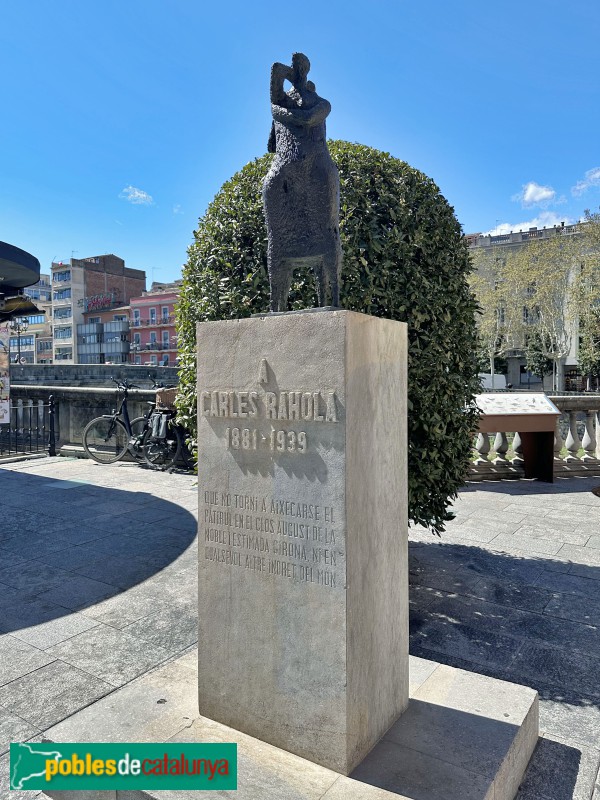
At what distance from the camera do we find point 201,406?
107 inches

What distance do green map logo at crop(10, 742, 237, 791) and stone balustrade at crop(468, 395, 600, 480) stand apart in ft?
24.6

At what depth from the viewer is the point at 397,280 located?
4.00 meters

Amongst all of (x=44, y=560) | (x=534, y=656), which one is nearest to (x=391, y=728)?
(x=534, y=656)

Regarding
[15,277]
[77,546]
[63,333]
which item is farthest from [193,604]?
[63,333]

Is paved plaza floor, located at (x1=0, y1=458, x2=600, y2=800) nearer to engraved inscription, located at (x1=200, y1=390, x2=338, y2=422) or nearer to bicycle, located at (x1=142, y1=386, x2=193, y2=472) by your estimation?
engraved inscription, located at (x1=200, y1=390, x2=338, y2=422)

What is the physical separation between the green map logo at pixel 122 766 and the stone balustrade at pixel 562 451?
7.51 m

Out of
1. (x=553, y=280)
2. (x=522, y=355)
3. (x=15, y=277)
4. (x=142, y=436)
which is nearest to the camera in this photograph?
(x=15, y=277)

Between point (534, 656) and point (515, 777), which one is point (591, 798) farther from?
point (534, 656)

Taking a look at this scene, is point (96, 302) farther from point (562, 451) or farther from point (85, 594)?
point (85, 594)

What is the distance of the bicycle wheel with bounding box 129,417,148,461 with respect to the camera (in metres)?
10.7

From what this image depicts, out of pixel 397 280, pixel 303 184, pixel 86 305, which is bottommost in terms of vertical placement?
pixel 397 280

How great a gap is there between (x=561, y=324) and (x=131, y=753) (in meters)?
37.3

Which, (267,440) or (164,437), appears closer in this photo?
(267,440)

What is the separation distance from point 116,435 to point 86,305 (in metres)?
79.9
